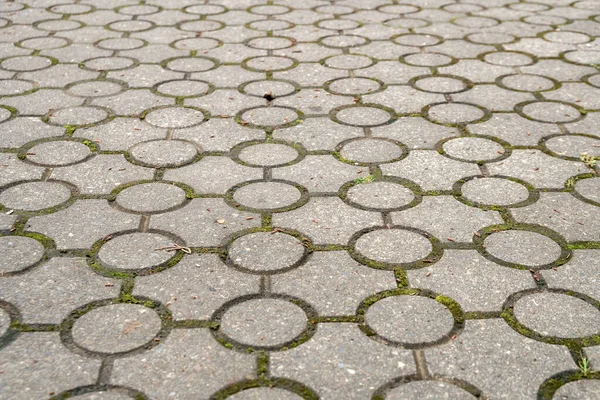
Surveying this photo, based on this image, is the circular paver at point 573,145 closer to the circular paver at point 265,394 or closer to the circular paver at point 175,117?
the circular paver at point 175,117

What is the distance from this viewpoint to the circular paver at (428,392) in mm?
2057

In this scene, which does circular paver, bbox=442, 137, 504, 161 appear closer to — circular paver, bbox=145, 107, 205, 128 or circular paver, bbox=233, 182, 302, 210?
circular paver, bbox=233, 182, 302, 210

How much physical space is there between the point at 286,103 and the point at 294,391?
2.30 metres

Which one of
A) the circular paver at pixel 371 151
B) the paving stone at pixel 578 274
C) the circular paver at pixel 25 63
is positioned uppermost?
the paving stone at pixel 578 274

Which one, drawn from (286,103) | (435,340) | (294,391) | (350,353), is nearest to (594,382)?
(435,340)

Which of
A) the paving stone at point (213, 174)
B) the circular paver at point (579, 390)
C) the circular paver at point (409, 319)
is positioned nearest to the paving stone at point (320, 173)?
the paving stone at point (213, 174)

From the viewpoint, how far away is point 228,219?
9.70 feet

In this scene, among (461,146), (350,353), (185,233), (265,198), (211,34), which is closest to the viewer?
(350,353)

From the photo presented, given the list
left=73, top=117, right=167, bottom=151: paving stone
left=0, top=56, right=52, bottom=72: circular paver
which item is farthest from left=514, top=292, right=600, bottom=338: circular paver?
left=0, top=56, right=52, bottom=72: circular paver

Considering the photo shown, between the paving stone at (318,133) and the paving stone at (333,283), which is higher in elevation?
the paving stone at (333,283)

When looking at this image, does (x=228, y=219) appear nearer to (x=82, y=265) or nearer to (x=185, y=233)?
(x=185, y=233)

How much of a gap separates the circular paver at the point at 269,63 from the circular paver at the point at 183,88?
0.43m

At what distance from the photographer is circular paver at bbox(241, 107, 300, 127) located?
3875 millimetres

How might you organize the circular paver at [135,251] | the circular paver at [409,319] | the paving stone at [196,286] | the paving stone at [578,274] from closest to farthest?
1. the circular paver at [409,319]
2. the paving stone at [196,286]
3. the paving stone at [578,274]
4. the circular paver at [135,251]
